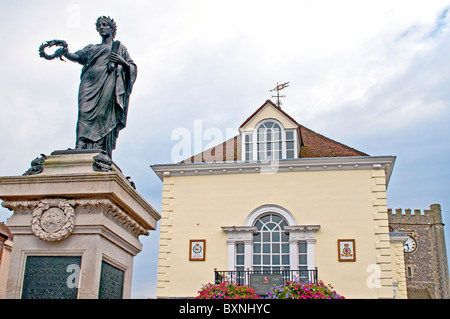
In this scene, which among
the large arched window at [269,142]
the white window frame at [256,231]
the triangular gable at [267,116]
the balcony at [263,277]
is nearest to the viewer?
the balcony at [263,277]

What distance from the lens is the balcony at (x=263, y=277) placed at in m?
17.7

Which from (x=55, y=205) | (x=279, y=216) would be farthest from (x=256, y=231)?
(x=55, y=205)

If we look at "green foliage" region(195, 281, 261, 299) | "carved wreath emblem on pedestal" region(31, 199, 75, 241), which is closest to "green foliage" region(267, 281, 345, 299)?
"green foliage" region(195, 281, 261, 299)

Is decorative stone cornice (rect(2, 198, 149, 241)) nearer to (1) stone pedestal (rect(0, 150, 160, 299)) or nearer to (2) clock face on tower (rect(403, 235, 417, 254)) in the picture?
(1) stone pedestal (rect(0, 150, 160, 299))

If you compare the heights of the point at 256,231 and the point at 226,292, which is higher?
the point at 256,231

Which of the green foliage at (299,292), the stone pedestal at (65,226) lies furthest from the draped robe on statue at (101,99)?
Answer: the green foliage at (299,292)

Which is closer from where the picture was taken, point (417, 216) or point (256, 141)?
point (256, 141)

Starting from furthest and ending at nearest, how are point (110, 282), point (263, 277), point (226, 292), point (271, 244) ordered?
point (271, 244), point (263, 277), point (226, 292), point (110, 282)

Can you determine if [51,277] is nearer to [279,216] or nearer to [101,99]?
[101,99]

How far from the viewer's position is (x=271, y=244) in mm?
19156

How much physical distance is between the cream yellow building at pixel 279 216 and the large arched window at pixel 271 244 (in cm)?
4

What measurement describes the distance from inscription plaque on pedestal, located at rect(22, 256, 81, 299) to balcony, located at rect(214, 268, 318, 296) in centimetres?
1273

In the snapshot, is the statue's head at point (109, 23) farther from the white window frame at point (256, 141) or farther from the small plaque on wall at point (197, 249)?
the white window frame at point (256, 141)

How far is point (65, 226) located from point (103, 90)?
168 cm
